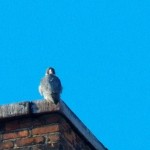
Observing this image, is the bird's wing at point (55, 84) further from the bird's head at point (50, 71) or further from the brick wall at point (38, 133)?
the bird's head at point (50, 71)

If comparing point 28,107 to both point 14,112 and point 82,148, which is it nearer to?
point 14,112

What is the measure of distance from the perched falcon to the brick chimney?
0.09 m

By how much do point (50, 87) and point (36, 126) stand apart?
2.92ft

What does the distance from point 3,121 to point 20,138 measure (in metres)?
0.26

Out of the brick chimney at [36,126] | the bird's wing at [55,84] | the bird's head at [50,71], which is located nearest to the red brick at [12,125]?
the brick chimney at [36,126]

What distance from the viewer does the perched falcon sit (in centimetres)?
759

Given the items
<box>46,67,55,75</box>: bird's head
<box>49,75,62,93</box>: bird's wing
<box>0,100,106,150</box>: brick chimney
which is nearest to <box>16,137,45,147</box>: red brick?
<box>0,100,106,150</box>: brick chimney

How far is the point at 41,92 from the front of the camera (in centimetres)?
834

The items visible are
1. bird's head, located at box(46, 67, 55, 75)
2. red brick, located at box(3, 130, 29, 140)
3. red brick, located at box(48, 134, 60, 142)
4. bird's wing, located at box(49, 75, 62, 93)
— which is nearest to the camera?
red brick, located at box(48, 134, 60, 142)

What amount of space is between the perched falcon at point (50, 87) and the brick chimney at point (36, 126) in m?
0.09

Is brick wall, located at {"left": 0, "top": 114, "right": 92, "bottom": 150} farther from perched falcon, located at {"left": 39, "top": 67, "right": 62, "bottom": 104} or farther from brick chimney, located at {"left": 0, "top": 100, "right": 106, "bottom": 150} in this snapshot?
perched falcon, located at {"left": 39, "top": 67, "right": 62, "bottom": 104}

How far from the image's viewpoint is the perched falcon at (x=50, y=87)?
7.59m

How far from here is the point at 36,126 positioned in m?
7.52

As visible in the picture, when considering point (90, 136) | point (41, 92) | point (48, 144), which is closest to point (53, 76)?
point (41, 92)
